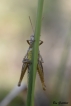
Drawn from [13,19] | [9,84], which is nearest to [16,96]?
[9,84]

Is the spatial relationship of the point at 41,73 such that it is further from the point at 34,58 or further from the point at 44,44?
the point at 34,58

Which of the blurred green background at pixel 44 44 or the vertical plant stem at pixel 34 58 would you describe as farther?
the blurred green background at pixel 44 44

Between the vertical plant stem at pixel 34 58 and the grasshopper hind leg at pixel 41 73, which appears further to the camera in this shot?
the grasshopper hind leg at pixel 41 73

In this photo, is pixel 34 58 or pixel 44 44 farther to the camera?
pixel 44 44

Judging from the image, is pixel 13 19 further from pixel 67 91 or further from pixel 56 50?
pixel 67 91

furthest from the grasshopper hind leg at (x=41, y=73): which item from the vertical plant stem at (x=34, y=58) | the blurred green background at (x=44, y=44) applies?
the vertical plant stem at (x=34, y=58)

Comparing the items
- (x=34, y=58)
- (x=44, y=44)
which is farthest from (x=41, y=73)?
(x=34, y=58)

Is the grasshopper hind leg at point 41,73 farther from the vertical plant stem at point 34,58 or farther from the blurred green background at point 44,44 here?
the vertical plant stem at point 34,58

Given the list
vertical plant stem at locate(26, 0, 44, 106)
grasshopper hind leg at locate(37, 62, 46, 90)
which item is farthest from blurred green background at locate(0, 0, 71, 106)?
vertical plant stem at locate(26, 0, 44, 106)
